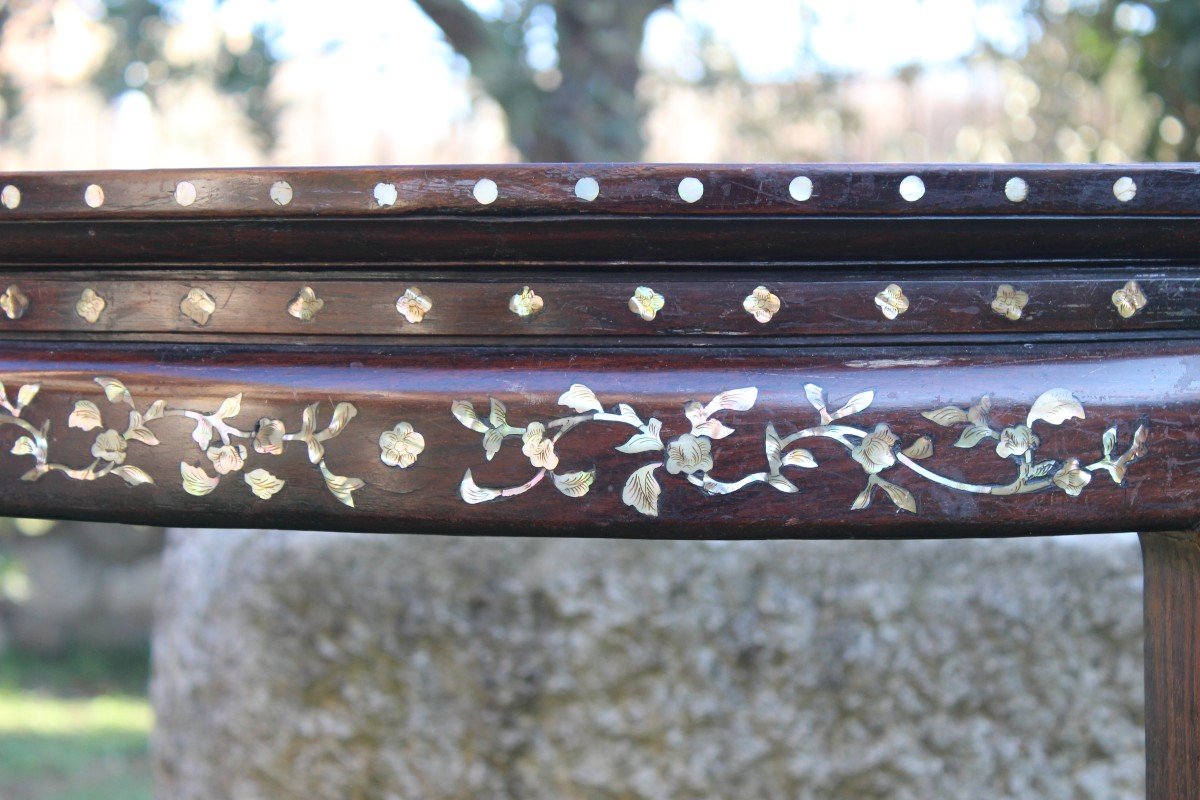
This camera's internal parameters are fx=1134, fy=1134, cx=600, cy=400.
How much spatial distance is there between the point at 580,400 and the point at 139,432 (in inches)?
7.3

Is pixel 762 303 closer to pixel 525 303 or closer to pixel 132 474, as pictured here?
pixel 525 303

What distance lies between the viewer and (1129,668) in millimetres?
1121

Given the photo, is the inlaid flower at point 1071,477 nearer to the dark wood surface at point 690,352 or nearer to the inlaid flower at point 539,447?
the dark wood surface at point 690,352

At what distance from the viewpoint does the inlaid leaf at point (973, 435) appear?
437mm

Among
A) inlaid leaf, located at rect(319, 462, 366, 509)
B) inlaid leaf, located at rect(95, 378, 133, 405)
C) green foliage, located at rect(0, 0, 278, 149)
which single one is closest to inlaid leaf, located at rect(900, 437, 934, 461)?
inlaid leaf, located at rect(319, 462, 366, 509)

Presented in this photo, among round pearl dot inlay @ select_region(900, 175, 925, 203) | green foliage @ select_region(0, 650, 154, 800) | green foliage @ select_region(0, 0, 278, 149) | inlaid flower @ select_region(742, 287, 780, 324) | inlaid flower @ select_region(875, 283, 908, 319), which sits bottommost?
green foliage @ select_region(0, 650, 154, 800)

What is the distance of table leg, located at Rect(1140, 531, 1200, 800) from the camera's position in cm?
53

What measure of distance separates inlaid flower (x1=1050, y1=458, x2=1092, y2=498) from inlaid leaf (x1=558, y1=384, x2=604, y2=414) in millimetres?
181

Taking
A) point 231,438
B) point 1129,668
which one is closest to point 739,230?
point 231,438

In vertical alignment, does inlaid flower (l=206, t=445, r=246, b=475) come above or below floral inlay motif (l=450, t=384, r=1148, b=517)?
below

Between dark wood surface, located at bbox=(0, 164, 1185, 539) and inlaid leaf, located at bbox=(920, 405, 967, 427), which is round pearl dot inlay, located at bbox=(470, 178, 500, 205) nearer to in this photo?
dark wood surface, located at bbox=(0, 164, 1185, 539)

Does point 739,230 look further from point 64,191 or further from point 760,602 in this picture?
point 760,602

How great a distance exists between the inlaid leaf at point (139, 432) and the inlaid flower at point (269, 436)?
5 centimetres

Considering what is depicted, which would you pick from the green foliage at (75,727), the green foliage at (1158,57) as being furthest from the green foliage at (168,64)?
the green foliage at (1158,57)
